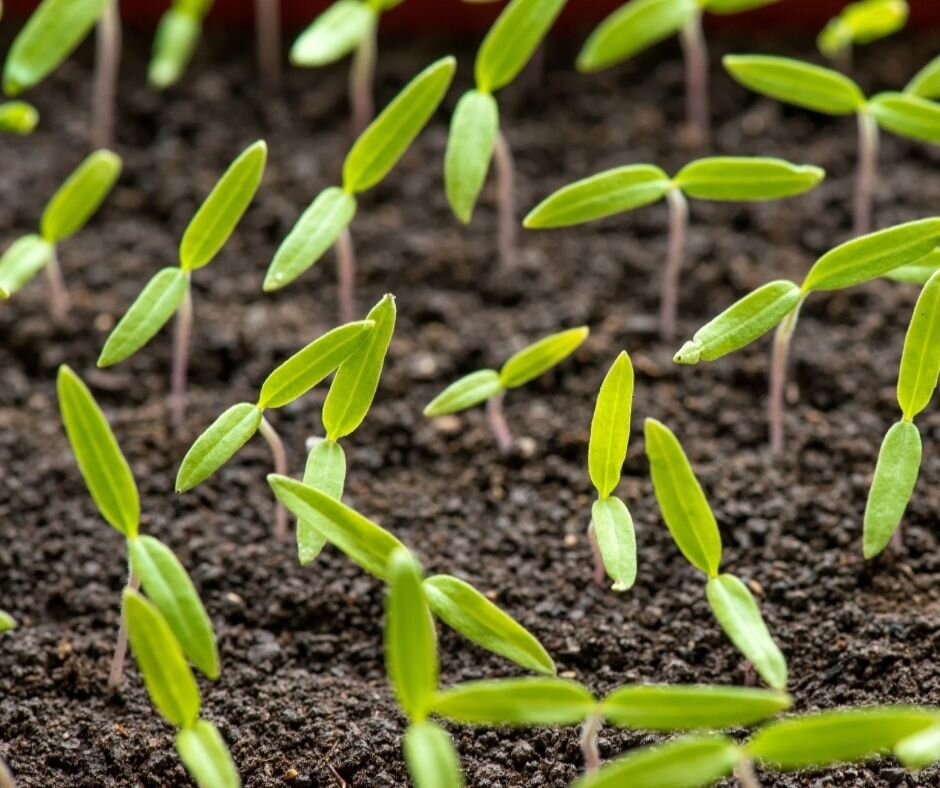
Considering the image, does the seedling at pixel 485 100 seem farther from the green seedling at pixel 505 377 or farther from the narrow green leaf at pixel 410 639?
the narrow green leaf at pixel 410 639

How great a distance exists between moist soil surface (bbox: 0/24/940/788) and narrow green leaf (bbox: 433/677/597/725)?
258mm

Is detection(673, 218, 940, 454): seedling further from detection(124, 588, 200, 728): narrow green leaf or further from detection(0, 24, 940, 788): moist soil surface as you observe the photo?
detection(124, 588, 200, 728): narrow green leaf

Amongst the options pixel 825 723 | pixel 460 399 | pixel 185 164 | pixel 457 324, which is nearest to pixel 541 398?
pixel 457 324

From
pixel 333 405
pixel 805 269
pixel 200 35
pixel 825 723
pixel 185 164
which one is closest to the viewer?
pixel 825 723

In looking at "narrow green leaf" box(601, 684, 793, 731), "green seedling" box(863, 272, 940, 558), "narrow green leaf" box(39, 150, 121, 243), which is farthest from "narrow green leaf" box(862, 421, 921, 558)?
"narrow green leaf" box(39, 150, 121, 243)

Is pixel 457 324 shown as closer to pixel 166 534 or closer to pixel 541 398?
pixel 541 398

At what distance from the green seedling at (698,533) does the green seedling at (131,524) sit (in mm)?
308

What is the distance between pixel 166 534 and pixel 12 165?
0.64m

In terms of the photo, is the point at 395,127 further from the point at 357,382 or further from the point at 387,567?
the point at 387,567

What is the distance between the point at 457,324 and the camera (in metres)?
1.46

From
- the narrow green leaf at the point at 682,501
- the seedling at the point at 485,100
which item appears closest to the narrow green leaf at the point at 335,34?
the seedling at the point at 485,100

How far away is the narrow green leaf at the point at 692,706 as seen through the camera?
749 mm

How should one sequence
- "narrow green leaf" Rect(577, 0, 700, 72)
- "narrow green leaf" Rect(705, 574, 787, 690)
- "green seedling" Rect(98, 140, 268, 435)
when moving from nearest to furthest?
"narrow green leaf" Rect(705, 574, 787, 690)
"green seedling" Rect(98, 140, 268, 435)
"narrow green leaf" Rect(577, 0, 700, 72)

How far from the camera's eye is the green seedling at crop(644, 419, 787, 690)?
89 centimetres
